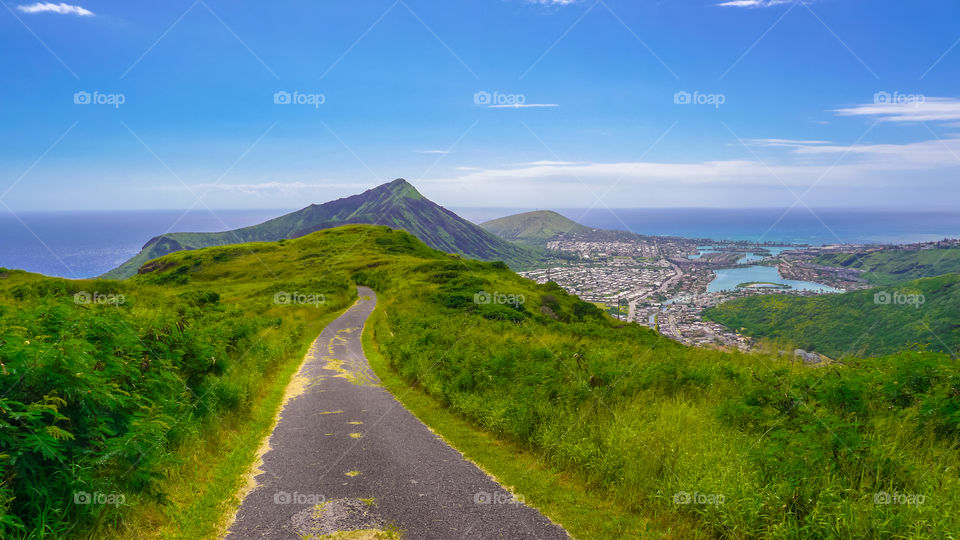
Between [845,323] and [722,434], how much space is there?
52.8 m

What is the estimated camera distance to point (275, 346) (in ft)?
73.0

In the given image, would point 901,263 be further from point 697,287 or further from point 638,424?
point 638,424

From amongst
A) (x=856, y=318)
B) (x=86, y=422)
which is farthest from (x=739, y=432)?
→ (x=856, y=318)

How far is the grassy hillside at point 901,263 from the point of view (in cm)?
10456

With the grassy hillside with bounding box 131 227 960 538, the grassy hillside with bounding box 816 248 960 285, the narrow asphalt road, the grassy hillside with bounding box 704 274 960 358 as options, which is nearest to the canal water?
the grassy hillside with bounding box 816 248 960 285

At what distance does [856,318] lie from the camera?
153 feet

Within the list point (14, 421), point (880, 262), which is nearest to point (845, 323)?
point (14, 421)

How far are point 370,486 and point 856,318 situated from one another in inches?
2320

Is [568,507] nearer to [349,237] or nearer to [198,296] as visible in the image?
[198,296]

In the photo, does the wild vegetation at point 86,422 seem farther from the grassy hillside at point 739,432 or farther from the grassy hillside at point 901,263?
the grassy hillside at point 901,263

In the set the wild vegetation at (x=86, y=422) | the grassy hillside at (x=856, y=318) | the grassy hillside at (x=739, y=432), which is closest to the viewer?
the wild vegetation at (x=86, y=422)

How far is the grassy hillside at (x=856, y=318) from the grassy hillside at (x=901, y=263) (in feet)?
170

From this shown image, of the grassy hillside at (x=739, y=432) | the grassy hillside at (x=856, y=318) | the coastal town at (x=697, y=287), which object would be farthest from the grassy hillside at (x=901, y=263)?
the grassy hillside at (x=739, y=432)

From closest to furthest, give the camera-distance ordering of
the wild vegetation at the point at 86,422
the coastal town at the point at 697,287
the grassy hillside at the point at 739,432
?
the wild vegetation at the point at 86,422 → the grassy hillside at the point at 739,432 → the coastal town at the point at 697,287
